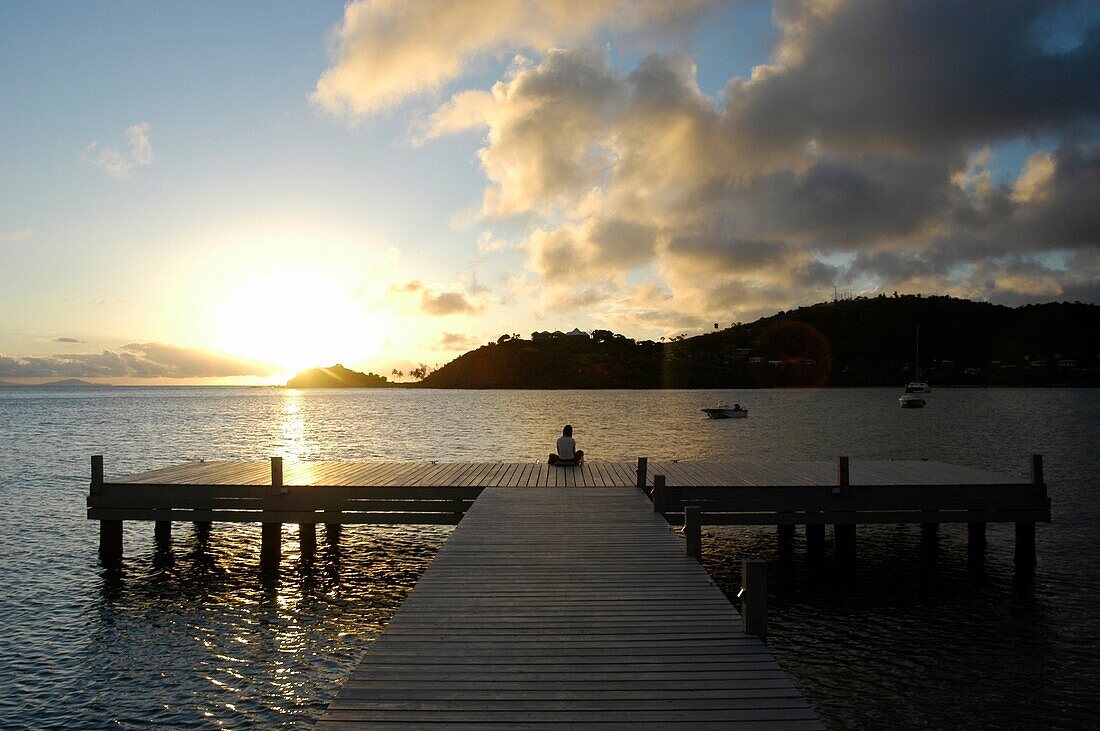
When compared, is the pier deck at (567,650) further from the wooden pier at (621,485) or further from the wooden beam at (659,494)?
the wooden pier at (621,485)

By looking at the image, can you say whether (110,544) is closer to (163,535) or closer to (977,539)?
(163,535)

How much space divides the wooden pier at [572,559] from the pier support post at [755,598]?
0.02 m

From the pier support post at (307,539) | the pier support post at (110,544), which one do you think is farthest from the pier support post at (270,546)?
the pier support post at (110,544)

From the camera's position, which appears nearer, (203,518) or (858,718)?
(858,718)

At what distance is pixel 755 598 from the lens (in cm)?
813

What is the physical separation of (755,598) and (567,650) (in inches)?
85.3

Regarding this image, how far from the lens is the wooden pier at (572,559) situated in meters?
6.66

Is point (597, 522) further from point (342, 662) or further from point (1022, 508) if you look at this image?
point (1022, 508)

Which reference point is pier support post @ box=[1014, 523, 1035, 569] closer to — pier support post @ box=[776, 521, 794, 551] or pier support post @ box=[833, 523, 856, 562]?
pier support post @ box=[833, 523, 856, 562]

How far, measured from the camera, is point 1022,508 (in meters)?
18.5

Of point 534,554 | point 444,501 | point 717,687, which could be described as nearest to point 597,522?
point 534,554

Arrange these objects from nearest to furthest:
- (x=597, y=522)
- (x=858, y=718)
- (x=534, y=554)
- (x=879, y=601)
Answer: (x=858, y=718), (x=534, y=554), (x=597, y=522), (x=879, y=601)

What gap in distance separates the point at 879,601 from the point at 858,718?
6678mm

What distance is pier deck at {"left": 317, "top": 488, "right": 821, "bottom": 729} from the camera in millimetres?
6395
